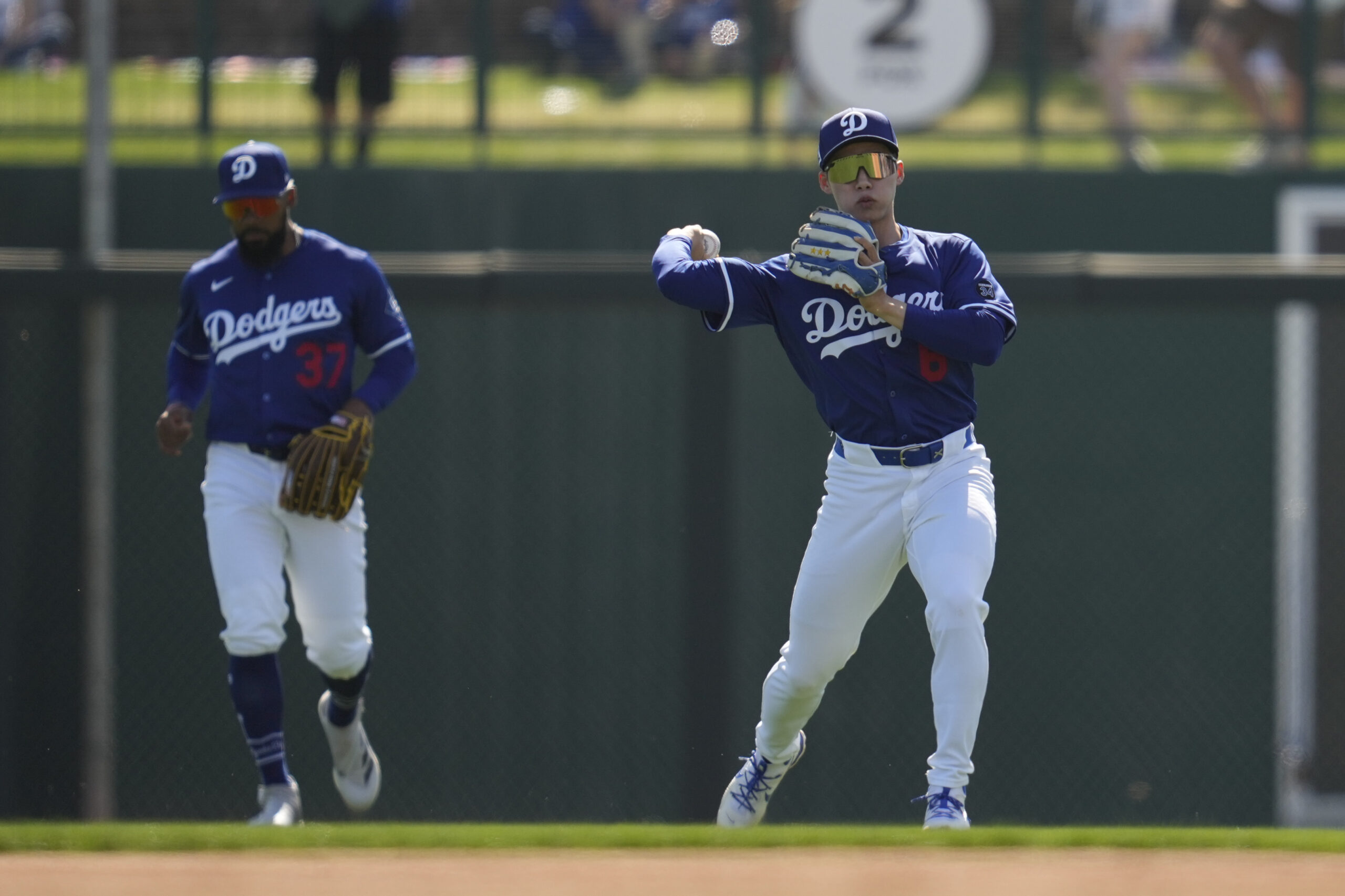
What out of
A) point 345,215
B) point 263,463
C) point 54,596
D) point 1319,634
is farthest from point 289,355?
point 1319,634

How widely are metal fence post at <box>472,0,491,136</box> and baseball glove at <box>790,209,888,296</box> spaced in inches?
151

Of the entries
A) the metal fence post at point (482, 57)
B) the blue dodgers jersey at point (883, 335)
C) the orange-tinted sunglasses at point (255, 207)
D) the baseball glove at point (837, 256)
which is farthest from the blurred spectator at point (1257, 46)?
the orange-tinted sunglasses at point (255, 207)

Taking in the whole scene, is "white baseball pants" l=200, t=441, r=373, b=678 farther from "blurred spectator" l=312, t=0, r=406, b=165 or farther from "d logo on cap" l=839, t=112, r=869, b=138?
"blurred spectator" l=312, t=0, r=406, b=165

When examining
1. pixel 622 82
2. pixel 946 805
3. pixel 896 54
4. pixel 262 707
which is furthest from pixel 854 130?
pixel 622 82

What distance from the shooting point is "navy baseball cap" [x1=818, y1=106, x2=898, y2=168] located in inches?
156

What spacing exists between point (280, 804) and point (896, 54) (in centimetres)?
431

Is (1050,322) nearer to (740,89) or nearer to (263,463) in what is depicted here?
(740,89)

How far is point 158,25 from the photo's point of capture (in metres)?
7.54

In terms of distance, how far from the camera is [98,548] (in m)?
6.19

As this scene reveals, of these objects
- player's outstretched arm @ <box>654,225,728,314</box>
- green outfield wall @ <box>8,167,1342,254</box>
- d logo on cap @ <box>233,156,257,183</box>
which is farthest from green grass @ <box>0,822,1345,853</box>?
green outfield wall @ <box>8,167,1342,254</box>

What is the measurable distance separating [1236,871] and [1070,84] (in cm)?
502

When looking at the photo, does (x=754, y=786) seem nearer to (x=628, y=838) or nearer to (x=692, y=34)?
(x=628, y=838)

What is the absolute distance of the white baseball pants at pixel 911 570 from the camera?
12.7ft

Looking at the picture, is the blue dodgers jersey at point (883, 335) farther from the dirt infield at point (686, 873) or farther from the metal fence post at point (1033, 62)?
the metal fence post at point (1033, 62)
